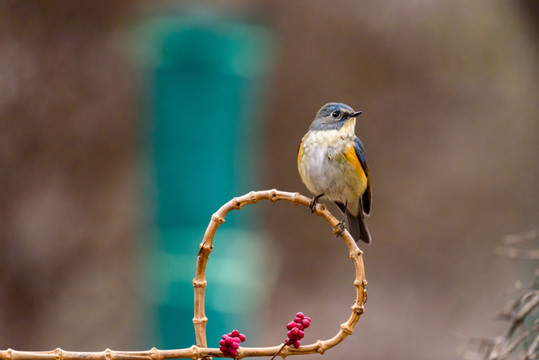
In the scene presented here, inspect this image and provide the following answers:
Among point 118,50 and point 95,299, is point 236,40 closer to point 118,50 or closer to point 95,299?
point 118,50

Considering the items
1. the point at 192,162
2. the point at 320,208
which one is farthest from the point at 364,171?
the point at 192,162

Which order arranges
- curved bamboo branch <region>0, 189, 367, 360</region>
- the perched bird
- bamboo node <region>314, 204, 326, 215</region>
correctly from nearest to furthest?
curved bamboo branch <region>0, 189, 367, 360</region> → bamboo node <region>314, 204, 326, 215</region> → the perched bird

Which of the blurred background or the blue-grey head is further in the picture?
the blurred background

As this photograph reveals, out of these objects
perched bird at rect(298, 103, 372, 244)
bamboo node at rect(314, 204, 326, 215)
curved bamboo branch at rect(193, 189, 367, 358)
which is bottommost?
curved bamboo branch at rect(193, 189, 367, 358)

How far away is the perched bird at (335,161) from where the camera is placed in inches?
104

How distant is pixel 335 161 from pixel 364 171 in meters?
0.13

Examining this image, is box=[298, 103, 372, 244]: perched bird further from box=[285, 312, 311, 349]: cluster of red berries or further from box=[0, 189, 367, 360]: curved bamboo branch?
box=[285, 312, 311, 349]: cluster of red berries

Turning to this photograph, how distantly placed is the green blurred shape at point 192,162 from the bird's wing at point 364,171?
943 mm

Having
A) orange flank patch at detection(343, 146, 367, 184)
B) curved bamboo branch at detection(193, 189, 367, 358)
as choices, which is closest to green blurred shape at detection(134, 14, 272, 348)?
orange flank patch at detection(343, 146, 367, 184)

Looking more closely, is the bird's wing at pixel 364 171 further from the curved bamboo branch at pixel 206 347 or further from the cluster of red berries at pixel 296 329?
the cluster of red berries at pixel 296 329

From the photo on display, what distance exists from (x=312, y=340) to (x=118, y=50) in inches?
137

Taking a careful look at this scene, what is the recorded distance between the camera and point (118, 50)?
636cm

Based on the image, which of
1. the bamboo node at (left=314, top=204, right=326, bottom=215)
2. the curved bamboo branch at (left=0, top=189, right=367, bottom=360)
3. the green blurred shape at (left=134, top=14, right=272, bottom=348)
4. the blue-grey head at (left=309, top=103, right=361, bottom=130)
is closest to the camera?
the curved bamboo branch at (left=0, top=189, right=367, bottom=360)

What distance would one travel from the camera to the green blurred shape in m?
3.59
